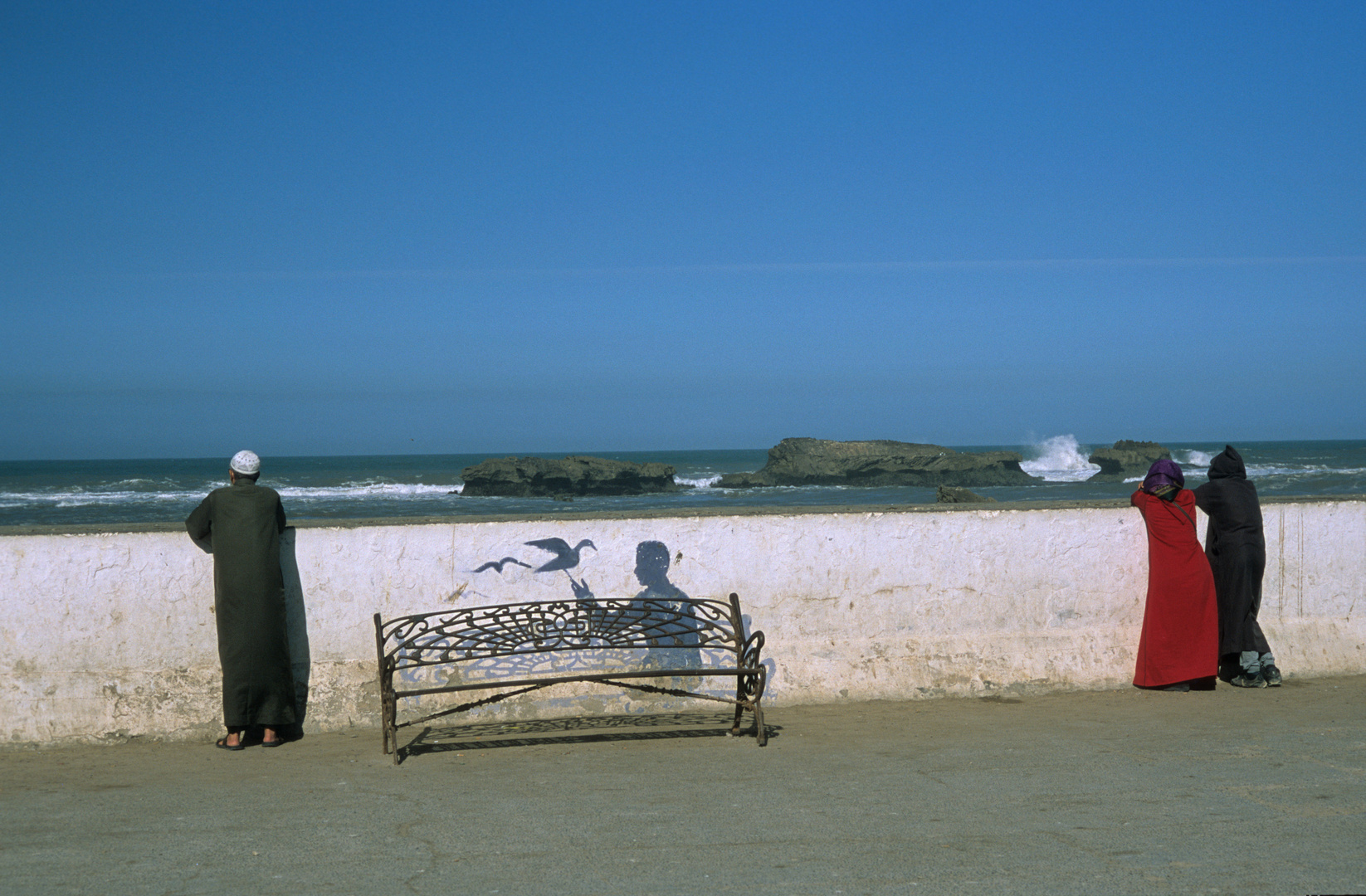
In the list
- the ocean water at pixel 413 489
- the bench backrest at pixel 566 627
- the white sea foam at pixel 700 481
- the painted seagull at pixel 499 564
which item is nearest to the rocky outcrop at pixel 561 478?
the ocean water at pixel 413 489

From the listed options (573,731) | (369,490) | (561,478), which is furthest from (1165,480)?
(369,490)

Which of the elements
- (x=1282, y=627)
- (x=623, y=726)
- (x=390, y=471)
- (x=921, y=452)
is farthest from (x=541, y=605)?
(x=390, y=471)

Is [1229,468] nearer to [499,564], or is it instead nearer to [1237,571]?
[1237,571]

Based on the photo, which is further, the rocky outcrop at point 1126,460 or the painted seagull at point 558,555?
the rocky outcrop at point 1126,460

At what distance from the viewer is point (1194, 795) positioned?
13.9 feet

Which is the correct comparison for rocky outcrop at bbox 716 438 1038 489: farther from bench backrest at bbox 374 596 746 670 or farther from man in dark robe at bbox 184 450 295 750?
man in dark robe at bbox 184 450 295 750

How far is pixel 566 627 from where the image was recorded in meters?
5.67

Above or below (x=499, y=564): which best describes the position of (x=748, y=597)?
below

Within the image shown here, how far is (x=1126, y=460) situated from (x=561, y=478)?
123ft

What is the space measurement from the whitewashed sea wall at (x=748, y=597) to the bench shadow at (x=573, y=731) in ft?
0.46

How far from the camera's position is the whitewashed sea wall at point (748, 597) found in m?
5.49

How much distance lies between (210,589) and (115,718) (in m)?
0.84

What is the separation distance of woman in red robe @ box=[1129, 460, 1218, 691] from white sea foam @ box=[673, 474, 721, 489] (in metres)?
54.8

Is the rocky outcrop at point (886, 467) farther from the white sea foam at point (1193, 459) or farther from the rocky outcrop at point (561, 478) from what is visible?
the white sea foam at point (1193, 459)
